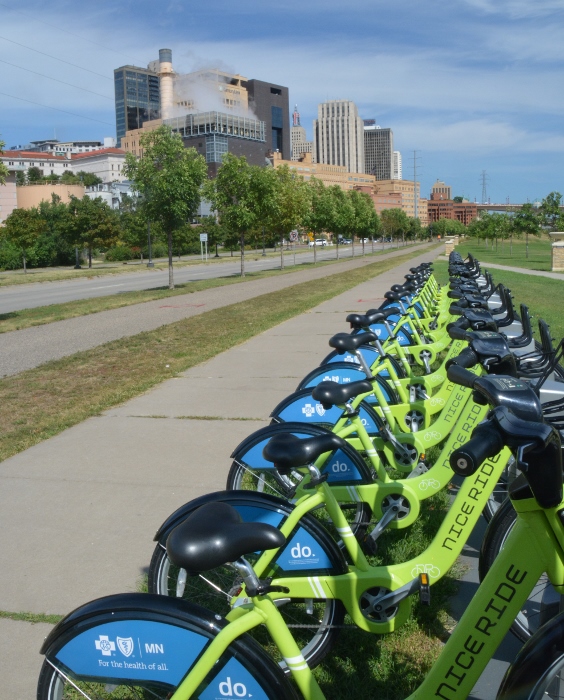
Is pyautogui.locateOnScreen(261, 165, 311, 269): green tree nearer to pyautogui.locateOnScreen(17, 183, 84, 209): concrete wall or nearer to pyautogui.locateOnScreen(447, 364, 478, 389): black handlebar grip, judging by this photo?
pyautogui.locateOnScreen(447, 364, 478, 389): black handlebar grip

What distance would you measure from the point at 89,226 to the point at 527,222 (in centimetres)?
2751

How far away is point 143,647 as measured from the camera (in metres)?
1.96

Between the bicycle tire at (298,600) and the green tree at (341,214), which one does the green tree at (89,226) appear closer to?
the green tree at (341,214)

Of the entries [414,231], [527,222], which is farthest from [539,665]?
[414,231]

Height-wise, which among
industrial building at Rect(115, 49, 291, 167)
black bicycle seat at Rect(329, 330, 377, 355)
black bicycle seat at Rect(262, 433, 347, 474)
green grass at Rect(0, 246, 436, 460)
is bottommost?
green grass at Rect(0, 246, 436, 460)

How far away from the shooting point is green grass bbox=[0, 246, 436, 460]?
6.76m

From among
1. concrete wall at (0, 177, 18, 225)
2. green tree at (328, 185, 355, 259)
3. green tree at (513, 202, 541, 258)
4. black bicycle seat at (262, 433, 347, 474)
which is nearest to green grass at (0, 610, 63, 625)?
black bicycle seat at (262, 433, 347, 474)

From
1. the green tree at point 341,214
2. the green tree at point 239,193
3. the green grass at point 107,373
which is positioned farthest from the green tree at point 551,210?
the green grass at point 107,373

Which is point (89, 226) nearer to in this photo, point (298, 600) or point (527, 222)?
point (527, 222)

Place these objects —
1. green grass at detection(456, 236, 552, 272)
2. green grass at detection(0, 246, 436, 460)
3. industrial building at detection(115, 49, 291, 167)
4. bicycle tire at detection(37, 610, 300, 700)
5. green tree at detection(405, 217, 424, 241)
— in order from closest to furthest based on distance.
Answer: bicycle tire at detection(37, 610, 300, 700) → green grass at detection(0, 246, 436, 460) → green grass at detection(456, 236, 552, 272) → green tree at detection(405, 217, 424, 241) → industrial building at detection(115, 49, 291, 167)

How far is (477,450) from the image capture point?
1.66m

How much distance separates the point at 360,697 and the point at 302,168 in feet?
559

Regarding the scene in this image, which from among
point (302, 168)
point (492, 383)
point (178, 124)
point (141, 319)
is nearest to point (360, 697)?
point (492, 383)

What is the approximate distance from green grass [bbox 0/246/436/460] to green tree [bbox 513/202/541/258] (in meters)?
33.4
